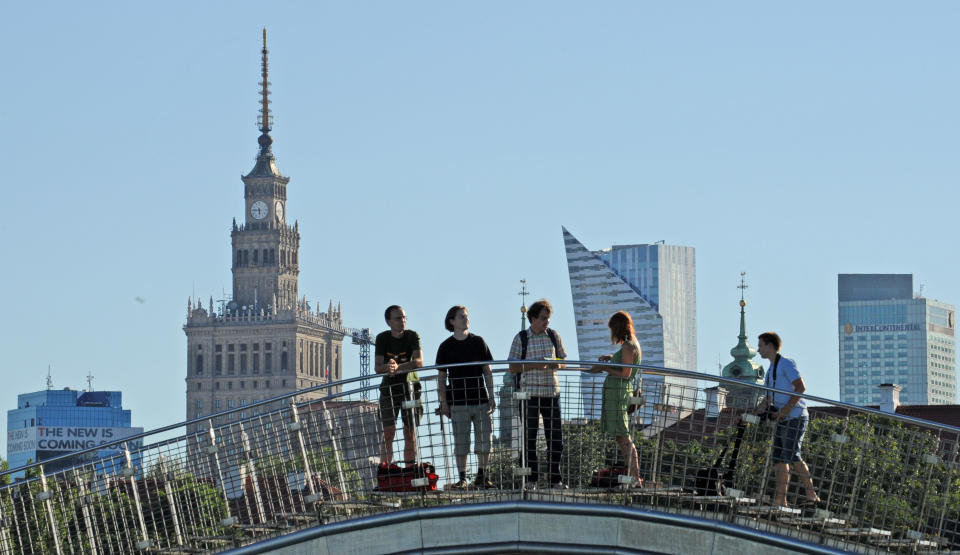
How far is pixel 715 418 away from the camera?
16109 millimetres

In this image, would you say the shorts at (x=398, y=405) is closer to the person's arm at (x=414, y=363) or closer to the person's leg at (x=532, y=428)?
the person's arm at (x=414, y=363)

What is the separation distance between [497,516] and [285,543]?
179 centimetres

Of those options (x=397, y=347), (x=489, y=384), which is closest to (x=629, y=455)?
(x=489, y=384)

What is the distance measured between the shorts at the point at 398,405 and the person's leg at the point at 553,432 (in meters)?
1.05

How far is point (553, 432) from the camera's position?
16109 mm

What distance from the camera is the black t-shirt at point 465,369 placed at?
1634 centimetres

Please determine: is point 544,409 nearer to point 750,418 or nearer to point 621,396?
point 621,396

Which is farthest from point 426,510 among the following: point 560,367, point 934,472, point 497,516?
point 934,472

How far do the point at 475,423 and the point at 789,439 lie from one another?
2576 millimetres

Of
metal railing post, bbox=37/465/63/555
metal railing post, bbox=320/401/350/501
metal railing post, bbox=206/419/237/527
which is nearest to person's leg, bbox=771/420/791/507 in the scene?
metal railing post, bbox=320/401/350/501

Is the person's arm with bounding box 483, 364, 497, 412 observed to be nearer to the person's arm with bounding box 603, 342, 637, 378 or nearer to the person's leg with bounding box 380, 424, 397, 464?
the person's leg with bounding box 380, 424, 397, 464

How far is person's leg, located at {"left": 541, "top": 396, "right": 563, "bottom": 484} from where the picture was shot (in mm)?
16062

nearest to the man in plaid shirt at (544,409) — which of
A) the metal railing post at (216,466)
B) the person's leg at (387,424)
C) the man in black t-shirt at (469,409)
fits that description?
the man in black t-shirt at (469,409)

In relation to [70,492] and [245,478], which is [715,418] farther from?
[70,492]
